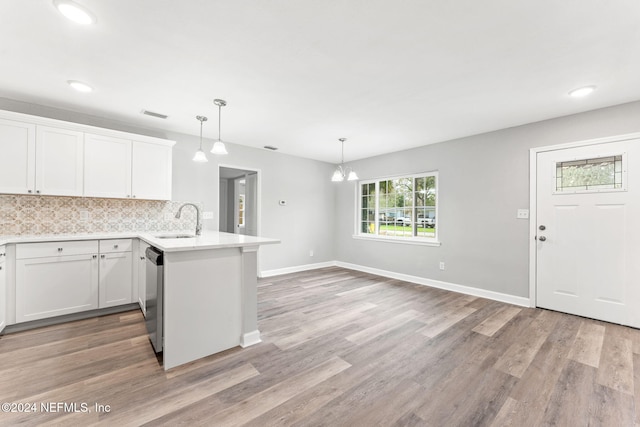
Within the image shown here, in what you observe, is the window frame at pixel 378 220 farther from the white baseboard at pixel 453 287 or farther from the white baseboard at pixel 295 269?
the white baseboard at pixel 295 269

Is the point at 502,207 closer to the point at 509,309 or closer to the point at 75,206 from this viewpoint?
the point at 509,309

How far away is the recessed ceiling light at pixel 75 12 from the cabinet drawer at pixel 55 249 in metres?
2.28

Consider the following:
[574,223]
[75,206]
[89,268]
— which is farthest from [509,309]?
[75,206]

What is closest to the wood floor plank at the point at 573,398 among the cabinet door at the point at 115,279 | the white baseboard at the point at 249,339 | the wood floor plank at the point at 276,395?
the wood floor plank at the point at 276,395

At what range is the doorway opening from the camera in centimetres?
508

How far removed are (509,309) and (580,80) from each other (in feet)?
8.71

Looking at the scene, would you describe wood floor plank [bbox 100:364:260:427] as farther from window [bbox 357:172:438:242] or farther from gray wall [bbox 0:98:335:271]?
window [bbox 357:172:438:242]

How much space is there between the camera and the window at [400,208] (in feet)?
15.4

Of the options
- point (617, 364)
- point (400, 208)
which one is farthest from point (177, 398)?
point (400, 208)

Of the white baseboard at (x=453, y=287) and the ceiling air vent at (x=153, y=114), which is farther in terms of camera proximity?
the white baseboard at (x=453, y=287)

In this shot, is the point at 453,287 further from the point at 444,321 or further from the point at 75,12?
the point at 75,12

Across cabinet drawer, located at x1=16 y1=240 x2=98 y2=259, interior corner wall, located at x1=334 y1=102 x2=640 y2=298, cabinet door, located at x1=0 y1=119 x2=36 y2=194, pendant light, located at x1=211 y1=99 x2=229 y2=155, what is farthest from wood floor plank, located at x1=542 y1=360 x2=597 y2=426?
cabinet door, located at x1=0 y1=119 x2=36 y2=194

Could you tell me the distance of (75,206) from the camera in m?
3.34

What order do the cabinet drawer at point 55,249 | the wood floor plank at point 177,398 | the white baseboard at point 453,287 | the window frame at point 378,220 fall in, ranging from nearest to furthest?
1. the wood floor plank at point 177,398
2. the cabinet drawer at point 55,249
3. the white baseboard at point 453,287
4. the window frame at point 378,220
